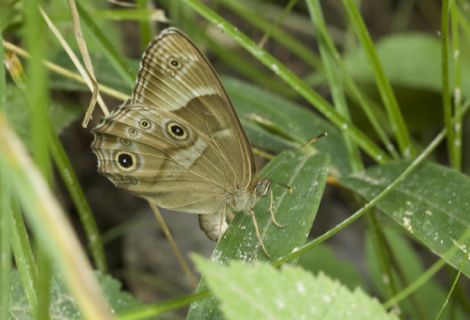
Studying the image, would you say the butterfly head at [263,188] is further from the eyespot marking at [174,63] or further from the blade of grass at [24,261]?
the blade of grass at [24,261]

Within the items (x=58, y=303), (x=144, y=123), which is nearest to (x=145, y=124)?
(x=144, y=123)

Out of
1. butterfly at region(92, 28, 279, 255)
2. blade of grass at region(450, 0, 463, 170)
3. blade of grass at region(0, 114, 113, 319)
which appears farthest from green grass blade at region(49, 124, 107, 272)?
blade of grass at region(450, 0, 463, 170)

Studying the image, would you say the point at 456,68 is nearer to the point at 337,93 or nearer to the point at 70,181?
the point at 337,93

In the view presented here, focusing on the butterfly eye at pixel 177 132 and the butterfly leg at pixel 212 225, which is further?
the butterfly leg at pixel 212 225

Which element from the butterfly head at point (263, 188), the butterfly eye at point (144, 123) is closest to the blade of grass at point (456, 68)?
the butterfly head at point (263, 188)

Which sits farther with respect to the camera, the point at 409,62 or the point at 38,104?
the point at 409,62

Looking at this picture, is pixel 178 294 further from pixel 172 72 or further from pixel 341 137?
pixel 172 72
